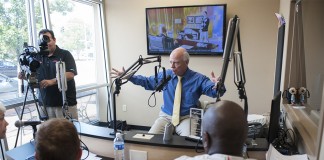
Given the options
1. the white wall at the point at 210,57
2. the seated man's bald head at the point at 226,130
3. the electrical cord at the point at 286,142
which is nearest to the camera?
the seated man's bald head at the point at 226,130

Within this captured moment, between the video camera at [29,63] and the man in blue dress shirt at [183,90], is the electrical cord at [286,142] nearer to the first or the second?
the man in blue dress shirt at [183,90]

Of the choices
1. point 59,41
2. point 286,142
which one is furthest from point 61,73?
point 59,41

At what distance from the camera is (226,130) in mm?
877

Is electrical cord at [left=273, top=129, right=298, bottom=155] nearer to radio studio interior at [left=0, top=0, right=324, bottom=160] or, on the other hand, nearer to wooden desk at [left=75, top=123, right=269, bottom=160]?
radio studio interior at [left=0, top=0, right=324, bottom=160]

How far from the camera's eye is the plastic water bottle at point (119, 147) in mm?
1463

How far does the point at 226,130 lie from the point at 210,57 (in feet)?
9.12

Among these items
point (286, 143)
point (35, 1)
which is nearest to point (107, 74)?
point (35, 1)

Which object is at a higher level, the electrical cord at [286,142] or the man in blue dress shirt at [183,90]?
the man in blue dress shirt at [183,90]

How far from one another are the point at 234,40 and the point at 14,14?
261cm

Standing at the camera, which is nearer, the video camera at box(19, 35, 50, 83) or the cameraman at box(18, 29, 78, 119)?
the video camera at box(19, 35, 50, 83)

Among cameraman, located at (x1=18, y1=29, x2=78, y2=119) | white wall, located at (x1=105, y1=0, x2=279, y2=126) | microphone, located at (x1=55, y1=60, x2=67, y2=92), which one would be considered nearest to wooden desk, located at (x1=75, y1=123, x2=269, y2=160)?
microphone, located at (x1=55, y1=60, x2=67, y2=92)

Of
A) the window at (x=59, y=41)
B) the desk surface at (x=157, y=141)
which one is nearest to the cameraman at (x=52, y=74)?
the window at (x=59, y=41)

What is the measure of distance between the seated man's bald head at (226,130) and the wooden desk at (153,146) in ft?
1.79

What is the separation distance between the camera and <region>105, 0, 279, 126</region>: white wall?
3.25 m
